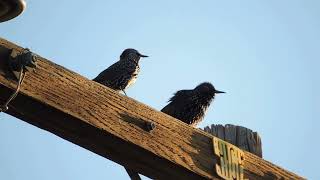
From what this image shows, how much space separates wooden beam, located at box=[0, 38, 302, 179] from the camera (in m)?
2.37

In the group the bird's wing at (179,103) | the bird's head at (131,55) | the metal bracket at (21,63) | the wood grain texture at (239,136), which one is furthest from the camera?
the bird's head at (131,55)

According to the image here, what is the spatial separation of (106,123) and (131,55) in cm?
658

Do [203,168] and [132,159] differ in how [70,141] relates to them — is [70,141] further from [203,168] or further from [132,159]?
[203,168]

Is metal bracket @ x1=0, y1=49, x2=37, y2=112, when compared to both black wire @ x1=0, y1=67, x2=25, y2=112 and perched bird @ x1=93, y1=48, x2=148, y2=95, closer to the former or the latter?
black wire @ x1=0, y1=67, x2=25, y2=112

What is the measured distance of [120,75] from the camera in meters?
8.07

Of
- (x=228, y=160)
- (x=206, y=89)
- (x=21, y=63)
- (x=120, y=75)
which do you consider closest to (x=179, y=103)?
(x=206, y=89)

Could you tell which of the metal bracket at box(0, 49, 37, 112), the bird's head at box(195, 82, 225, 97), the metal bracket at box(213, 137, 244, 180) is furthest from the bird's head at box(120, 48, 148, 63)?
the metal bracket at box(0, 49, 37, 112)

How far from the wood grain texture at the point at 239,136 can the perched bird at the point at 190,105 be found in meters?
3.68

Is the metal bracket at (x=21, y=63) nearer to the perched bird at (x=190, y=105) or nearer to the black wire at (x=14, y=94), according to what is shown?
the black wire at (x=14, y=94)

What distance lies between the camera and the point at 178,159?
8.83 feet

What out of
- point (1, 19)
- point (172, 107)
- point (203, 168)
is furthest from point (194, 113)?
point (1, 19)

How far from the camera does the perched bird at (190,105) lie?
7099 mm

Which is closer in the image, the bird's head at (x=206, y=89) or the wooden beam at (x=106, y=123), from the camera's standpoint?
the wooden beam at (x=106, y=123)

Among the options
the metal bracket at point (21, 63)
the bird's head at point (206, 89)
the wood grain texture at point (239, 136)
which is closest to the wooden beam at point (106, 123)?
the metal bracket at point (21, 63)
